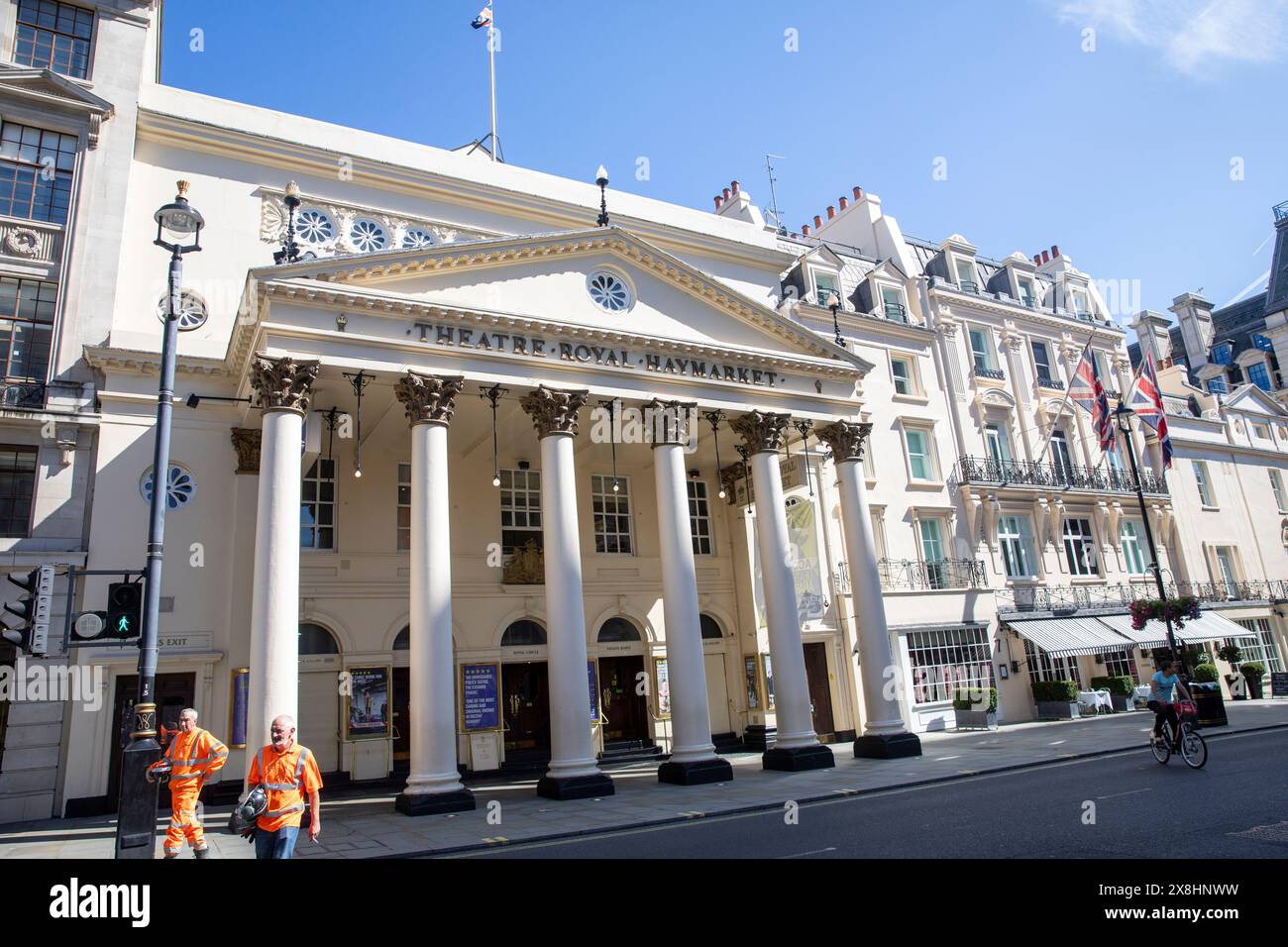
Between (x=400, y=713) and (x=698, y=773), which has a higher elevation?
(x=400, y=713)

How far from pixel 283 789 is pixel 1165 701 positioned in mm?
14497

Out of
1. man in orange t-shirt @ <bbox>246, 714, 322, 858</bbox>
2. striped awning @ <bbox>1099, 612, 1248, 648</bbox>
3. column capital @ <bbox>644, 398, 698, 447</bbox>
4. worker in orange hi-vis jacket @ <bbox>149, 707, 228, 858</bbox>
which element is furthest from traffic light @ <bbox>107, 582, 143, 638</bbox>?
striped awning @ <bbox>1099, 612, 1248, 648</bbox>

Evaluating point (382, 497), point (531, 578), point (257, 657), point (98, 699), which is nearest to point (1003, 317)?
point (531, 578)

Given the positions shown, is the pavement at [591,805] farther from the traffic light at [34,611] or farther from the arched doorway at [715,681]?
the traffic light at [34,611]

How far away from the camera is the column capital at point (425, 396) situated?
52.5ft

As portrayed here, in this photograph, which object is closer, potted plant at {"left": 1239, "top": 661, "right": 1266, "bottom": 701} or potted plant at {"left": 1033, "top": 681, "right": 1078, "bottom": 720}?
potted plant at {"left": 1033, "top": 681, "right": 1078, "bottom": 720}

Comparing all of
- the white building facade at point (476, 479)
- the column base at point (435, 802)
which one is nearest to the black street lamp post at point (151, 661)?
the white building facade at point (476, 479)

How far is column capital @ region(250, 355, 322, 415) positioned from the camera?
14797 mm

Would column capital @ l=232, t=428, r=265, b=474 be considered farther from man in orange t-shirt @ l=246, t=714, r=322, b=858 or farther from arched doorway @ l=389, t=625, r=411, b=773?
man in orange t-shirt @ l=246, t=714, r=322, b=858

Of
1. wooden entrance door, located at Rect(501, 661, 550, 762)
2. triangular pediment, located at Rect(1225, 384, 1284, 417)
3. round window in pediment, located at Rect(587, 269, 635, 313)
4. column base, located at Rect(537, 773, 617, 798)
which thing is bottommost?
column base, located at Rect(537, 773, 617, 798)

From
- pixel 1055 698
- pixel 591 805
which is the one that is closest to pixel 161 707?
pixel 591 805

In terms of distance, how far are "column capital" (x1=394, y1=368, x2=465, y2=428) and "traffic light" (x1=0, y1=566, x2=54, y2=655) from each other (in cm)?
700

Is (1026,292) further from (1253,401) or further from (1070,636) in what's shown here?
(1253,401)

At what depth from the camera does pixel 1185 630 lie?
31.6m
